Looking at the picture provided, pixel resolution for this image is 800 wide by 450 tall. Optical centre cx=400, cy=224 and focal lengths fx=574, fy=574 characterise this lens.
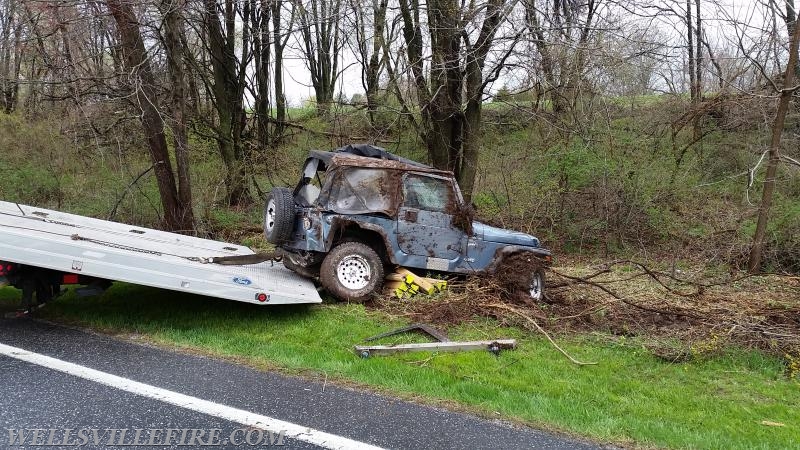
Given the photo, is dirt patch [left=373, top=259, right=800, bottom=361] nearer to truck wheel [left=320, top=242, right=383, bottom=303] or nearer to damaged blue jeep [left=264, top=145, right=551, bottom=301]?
truck wheel [left=320, top=242, right=383, bottom=303]

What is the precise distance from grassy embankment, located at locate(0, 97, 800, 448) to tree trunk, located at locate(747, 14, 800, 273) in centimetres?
63

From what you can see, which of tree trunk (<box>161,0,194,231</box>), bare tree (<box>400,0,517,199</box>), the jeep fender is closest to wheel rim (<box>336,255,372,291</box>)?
the jeep fender

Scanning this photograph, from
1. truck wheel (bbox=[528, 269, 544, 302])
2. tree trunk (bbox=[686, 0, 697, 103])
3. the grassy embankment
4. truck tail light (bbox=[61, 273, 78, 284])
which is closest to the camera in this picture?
the grassy embankment

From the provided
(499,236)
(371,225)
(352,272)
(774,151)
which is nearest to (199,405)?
(352,272)

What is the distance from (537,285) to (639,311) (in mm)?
1479

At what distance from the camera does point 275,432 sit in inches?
149

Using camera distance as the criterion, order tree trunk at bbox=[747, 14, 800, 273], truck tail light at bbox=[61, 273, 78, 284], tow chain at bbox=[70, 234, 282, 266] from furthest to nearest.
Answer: tree trunk at bbox=[747, 14, 800, 273]
tow chain at bbox=[70, 234, 282, 266]
truck tail light at bbox=[61, 273, 78, 284]

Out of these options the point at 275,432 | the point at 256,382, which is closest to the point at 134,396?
the point at 256,382

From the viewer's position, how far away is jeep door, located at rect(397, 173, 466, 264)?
763 cm

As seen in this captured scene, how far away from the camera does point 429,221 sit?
304 inches

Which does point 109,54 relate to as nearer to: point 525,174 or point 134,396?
point 525,174

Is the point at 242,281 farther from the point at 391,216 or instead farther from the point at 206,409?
the point at 391,216

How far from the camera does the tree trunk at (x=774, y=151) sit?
32.7 ft

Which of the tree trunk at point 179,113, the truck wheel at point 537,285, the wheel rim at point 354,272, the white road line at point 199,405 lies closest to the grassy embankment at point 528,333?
the wheel rim at point 354,272
